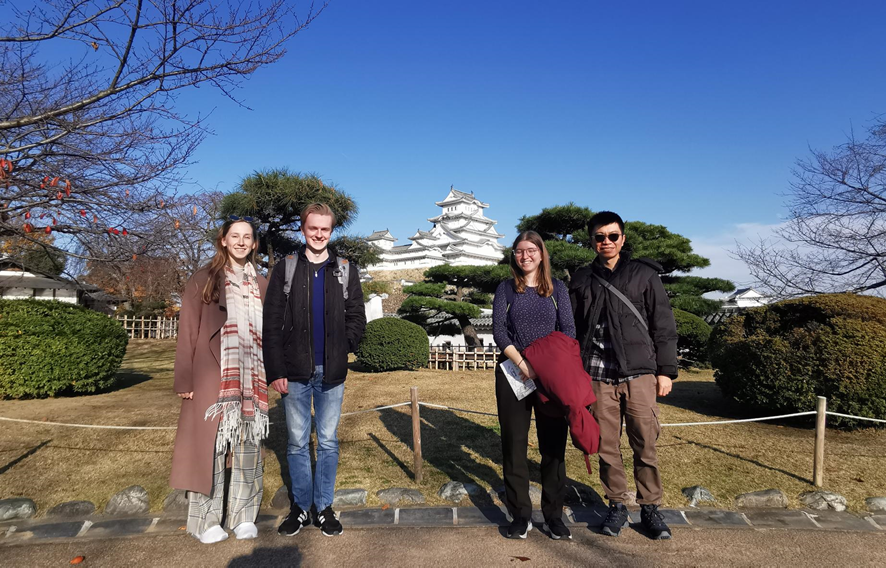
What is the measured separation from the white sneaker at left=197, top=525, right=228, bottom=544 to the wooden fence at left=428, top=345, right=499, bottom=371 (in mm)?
9926

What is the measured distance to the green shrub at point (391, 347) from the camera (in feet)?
35.6

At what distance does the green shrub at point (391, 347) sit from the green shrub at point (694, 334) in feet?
19.4

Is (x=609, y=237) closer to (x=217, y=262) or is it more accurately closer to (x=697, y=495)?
(x=697, y=495)

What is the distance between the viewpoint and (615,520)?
3.03 meters

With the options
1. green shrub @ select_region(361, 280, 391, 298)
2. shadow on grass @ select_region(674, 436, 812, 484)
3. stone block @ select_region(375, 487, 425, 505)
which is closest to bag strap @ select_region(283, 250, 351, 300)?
stone block @ select_region(375, 487, 425, 505)

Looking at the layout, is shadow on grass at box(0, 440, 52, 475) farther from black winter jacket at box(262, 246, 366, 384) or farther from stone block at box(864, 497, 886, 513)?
stone block at box(864, 497, 886, 513)

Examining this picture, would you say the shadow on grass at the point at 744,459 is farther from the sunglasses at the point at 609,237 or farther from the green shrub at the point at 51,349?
the green shrub at the point at 51,349

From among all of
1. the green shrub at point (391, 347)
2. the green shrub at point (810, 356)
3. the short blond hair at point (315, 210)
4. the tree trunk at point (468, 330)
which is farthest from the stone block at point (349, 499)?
the tree trunk at point (468, 330)

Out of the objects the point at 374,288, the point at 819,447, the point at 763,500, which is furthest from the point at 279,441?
the point at 374,288

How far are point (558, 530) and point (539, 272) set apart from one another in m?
1.50

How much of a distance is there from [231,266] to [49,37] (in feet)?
9.68

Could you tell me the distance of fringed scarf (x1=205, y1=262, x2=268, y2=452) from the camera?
2906mm

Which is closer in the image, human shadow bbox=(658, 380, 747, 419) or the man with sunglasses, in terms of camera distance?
the man with sunglasses

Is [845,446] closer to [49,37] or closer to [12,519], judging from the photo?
[12,519]
